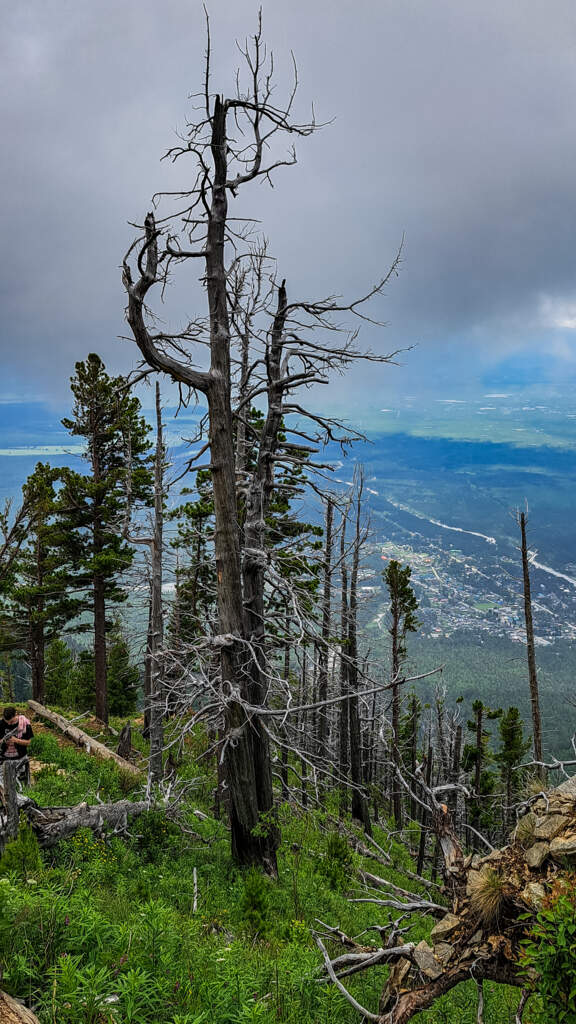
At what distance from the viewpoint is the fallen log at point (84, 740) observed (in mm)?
15151

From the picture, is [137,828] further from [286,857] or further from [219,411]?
[219,411]

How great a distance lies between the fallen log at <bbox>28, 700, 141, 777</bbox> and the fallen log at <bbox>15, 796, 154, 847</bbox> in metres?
5.00

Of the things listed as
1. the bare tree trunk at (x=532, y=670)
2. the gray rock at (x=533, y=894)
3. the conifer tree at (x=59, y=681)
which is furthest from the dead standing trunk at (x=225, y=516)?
the conifer tree at (x=59, y=681)

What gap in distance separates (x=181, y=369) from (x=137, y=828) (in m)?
7.66

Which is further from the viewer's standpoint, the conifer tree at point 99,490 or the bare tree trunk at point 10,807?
the conifer tree at point 99,490

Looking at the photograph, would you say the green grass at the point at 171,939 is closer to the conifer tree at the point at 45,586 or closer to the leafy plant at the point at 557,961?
the leafy plant at the point at 557,961

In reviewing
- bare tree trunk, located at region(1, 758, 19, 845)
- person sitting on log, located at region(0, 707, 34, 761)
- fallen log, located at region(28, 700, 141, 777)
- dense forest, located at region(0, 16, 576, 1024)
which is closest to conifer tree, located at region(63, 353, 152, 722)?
fallen log, located at region(28, 700, 141, 777)

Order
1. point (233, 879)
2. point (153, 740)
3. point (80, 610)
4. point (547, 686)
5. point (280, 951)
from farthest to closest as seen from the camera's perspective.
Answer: point (547, 686) < point (80, 610) < point (153, 740) < point (233, 879) < point (280, 951)

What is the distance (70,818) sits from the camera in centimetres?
743

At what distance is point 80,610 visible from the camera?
22625 millimetres

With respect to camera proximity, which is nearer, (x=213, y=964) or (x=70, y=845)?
(x=213, y=964)

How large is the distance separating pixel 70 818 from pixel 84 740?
1105cm

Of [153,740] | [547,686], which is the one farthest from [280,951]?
[547,686]

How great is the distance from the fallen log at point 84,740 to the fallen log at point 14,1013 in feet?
35.1
